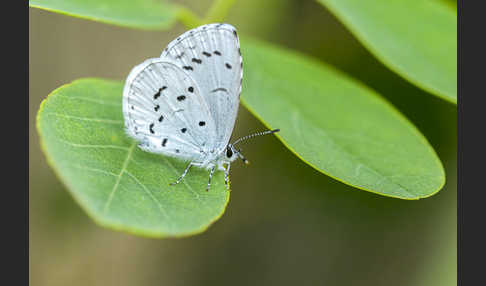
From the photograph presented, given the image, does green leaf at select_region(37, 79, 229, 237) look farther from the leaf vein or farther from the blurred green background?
the blurred green background

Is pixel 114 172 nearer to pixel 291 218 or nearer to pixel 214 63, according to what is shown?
pixel 214 63

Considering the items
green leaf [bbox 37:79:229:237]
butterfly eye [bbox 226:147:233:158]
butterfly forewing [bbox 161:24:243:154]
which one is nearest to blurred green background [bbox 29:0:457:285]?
butterfly eye [bbox 226:147:233:158]

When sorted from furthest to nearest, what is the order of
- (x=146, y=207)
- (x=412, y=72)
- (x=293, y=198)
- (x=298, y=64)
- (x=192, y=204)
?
(x=293, y=198) → (x=298, y=64) → (x=412, y=72) → (x=192, y=204) → (x=146, y=207)

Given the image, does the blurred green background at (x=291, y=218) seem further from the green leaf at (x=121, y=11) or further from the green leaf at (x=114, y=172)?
the green leaf at (x=114, y=172)

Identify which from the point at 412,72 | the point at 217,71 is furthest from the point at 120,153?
the point at 412,72

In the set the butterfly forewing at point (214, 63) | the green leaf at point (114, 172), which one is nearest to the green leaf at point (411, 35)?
the butterfly forewing at point (214, 63)

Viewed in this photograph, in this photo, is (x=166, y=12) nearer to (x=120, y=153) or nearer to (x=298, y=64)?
(x=298, y=64)
